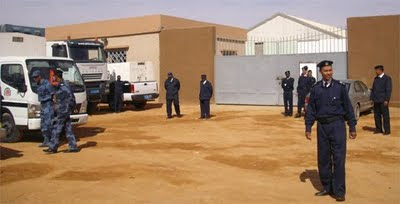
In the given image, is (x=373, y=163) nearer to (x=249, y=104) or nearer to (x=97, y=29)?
(x=249, y=104)

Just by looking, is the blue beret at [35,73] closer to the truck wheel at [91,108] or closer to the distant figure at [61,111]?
the distant figure at [61,111]

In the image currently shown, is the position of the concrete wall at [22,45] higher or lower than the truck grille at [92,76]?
higher

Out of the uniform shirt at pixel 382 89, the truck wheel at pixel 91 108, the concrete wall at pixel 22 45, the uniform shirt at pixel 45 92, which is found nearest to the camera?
the uniform shirt at pixel 45 92

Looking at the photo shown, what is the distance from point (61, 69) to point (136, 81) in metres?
8.88

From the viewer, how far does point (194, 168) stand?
27.8 feet

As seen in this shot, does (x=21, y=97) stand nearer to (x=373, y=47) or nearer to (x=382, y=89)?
(x=382, y=89)

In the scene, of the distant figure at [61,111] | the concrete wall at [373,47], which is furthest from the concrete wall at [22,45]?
the concrete wall at [373,47]

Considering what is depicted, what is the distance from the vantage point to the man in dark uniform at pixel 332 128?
21.1 ft

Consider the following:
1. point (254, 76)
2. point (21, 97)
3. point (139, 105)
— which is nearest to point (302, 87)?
point (254, 76)

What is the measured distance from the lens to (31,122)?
11.3m

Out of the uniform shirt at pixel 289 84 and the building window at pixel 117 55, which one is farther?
the building window at pixel 117 55

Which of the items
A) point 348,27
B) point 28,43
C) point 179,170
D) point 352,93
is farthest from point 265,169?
point 348,27

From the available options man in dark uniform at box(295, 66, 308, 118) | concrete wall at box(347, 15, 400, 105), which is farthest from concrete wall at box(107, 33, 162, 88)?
man in dark uniform at box(295, 66, 308, 118)

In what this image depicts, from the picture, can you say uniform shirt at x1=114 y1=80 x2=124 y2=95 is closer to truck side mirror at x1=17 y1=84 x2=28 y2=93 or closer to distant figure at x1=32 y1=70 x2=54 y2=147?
truck side mirror at x1=17 y1=84 x2=28 y2=93
